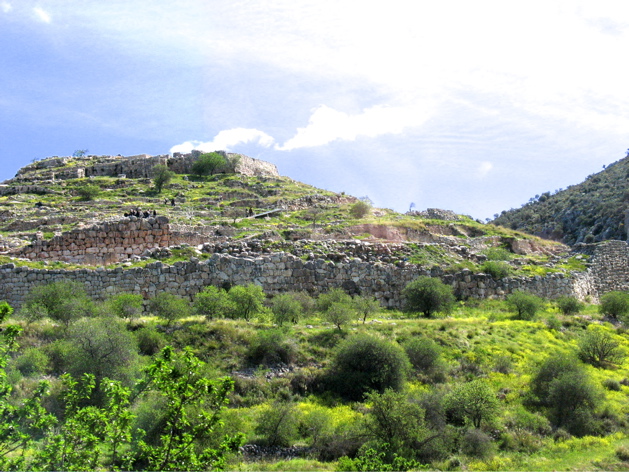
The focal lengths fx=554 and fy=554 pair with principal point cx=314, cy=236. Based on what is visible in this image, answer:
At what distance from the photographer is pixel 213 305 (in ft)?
63.8

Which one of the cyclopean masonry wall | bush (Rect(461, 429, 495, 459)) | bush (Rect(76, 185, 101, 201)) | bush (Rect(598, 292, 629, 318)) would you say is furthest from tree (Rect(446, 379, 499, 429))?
bush (Rect(76, 185, 101, 201))

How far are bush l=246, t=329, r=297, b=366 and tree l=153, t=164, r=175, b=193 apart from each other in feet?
153

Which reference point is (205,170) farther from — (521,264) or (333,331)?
(333,331)

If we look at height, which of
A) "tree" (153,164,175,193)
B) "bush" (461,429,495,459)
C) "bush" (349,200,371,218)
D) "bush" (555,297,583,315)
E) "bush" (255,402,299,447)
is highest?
"tree" (153,164,175,193)

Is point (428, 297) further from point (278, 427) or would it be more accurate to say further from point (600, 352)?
point (278, 427)

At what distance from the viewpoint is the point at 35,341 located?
1596 centimetres

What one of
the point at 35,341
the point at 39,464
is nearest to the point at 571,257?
the point at 35,341

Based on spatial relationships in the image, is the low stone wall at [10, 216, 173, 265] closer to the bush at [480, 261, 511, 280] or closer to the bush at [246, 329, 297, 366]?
the bush at [246, 329, 297, 366]

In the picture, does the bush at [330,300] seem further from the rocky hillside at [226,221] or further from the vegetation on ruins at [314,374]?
the rocky hillside at [226,221]

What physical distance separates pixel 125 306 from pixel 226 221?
852 inches

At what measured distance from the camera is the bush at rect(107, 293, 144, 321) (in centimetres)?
1847

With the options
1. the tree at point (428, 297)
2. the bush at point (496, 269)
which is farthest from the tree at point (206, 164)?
the tree at point (428, 297)

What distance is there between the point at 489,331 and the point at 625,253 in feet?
61.5

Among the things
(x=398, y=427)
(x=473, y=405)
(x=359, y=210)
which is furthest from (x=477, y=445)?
(x=359, y=210)
